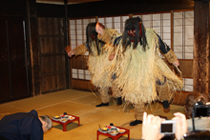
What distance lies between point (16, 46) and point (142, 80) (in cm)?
309

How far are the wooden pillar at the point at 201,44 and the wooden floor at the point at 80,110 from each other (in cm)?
76

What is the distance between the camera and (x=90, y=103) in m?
5.22

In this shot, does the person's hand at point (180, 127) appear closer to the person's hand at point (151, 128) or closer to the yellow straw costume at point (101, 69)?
the person's hand at point (151, 128)

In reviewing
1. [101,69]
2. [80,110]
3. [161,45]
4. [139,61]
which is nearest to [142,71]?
[139,61]

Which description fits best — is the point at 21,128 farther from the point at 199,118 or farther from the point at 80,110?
the point at 80,110

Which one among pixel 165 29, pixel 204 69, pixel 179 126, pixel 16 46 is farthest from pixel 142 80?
pixel 16 46

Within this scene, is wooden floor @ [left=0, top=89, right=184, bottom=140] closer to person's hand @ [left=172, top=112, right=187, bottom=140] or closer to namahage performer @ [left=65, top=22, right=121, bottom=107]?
namahage performer @ [left=65, top=22, right=121, bottom=107]

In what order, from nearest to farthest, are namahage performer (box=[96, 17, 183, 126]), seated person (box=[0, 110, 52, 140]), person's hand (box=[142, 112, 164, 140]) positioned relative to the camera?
person's hand (box=[142, 112, 164, 140]), seated person (box=[0, 110, 52, 140]), namahage performer (box=[96, 17, 183, 126])

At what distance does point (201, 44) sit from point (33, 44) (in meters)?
3.62

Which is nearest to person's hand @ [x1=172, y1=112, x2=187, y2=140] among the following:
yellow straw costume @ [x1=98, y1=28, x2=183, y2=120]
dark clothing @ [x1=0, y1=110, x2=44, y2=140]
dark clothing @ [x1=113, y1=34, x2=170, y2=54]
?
dark clothing @ [x1=0, y1=110, x2=44, y2=140]

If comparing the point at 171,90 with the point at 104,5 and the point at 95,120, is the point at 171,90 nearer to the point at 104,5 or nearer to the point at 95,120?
the point at 95,120

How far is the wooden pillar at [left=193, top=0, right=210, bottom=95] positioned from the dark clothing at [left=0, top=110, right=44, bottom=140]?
265 cm

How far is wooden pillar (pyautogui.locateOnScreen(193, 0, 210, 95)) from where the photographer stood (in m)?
3.70

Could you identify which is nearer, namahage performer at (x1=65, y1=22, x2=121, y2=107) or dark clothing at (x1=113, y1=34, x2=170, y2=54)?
dark clothing at (x1=113, y1=34, x2=170, y2=54)
